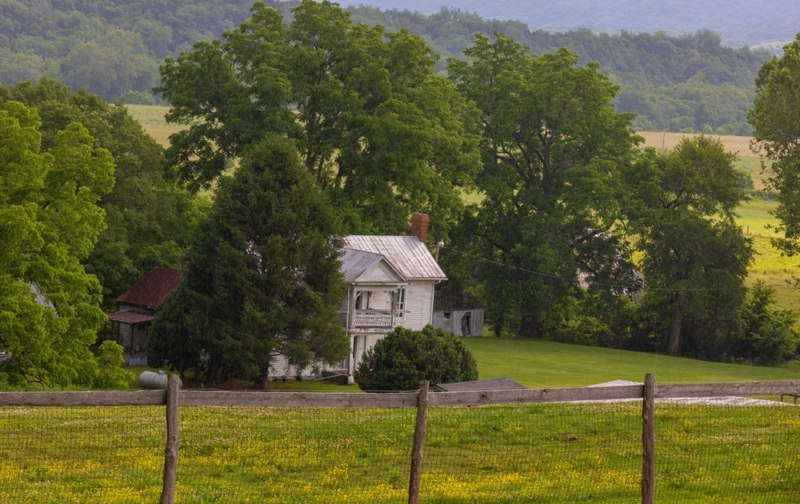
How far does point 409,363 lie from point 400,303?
16.1 meters

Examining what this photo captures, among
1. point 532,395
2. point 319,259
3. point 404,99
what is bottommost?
point 532,395

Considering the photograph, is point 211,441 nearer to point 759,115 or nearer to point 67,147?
point 67,147

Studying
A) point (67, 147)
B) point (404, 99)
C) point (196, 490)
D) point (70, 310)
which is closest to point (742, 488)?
point (196, 490)

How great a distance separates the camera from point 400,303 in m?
54.6

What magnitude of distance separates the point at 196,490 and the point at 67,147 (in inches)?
879

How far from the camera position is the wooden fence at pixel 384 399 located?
1214 cm

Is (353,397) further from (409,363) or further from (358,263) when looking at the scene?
(358,263)

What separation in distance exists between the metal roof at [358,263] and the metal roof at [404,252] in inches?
62.5

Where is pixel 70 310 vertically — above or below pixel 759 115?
below

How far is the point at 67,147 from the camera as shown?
3547 cm

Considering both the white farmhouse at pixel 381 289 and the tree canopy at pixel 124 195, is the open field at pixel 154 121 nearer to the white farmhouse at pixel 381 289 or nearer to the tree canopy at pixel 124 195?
the tree canopy at pixel 124 195

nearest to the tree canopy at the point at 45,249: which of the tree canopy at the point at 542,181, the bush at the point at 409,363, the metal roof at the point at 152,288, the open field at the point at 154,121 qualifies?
the bush at the point at 409,363

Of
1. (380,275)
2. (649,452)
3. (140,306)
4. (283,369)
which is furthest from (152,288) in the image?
(649,452)

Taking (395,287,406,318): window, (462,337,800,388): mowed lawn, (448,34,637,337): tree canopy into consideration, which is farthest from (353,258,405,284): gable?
(448,34,637,337): tree canopy
